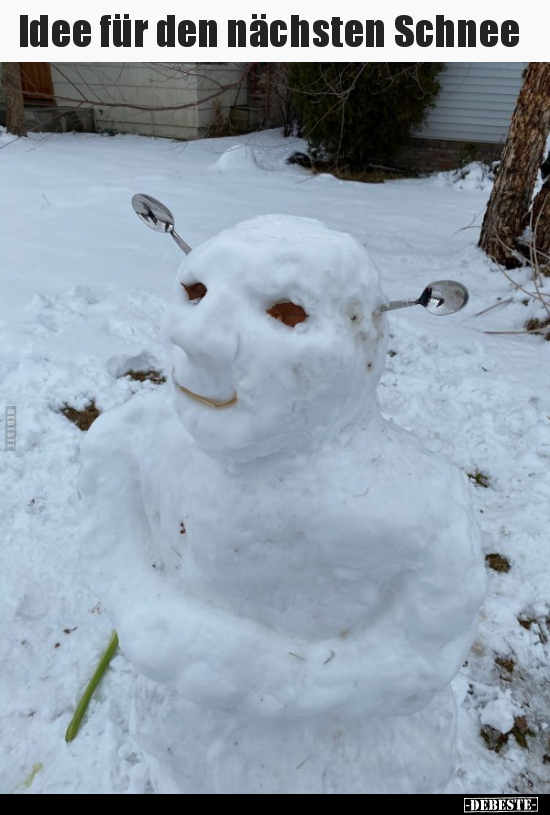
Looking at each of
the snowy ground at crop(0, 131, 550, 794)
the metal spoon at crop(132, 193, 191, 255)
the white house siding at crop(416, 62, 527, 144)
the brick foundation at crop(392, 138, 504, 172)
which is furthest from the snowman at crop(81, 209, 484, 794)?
the white house siding at crop(416, 62, 527, 144)

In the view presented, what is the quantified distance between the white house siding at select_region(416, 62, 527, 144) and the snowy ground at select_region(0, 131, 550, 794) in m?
2.77

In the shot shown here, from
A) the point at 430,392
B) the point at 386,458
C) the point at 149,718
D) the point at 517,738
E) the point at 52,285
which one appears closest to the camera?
the point at 386,458

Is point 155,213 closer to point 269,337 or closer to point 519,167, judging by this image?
point 269,337

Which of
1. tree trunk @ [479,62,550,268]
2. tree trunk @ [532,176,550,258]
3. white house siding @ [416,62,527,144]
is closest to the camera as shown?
tree trunk @ [479,62,550,268]

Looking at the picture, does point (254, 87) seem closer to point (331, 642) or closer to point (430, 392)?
point (430, 392)

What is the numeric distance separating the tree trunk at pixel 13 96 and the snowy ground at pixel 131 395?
165 cm

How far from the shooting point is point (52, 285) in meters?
4.24

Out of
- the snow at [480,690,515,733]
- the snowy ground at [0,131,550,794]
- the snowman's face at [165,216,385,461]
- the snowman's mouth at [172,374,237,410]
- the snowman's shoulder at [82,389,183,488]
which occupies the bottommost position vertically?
the snow at [480,690,515,733]

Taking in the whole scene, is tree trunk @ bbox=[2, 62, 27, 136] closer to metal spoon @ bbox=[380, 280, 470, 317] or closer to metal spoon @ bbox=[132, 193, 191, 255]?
metal spoon @ bbox=[132, 193, 191, 255]

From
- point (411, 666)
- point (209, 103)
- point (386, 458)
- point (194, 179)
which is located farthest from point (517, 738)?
point (209, 103)

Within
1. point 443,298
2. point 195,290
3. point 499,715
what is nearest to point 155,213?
point 195,290

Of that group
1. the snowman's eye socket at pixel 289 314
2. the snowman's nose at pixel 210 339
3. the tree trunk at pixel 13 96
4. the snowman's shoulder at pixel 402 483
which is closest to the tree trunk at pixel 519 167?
the snowman's shoulder at pixel 402 483

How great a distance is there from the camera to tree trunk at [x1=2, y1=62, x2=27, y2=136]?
803 centimetres

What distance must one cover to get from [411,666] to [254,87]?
10.9 m
